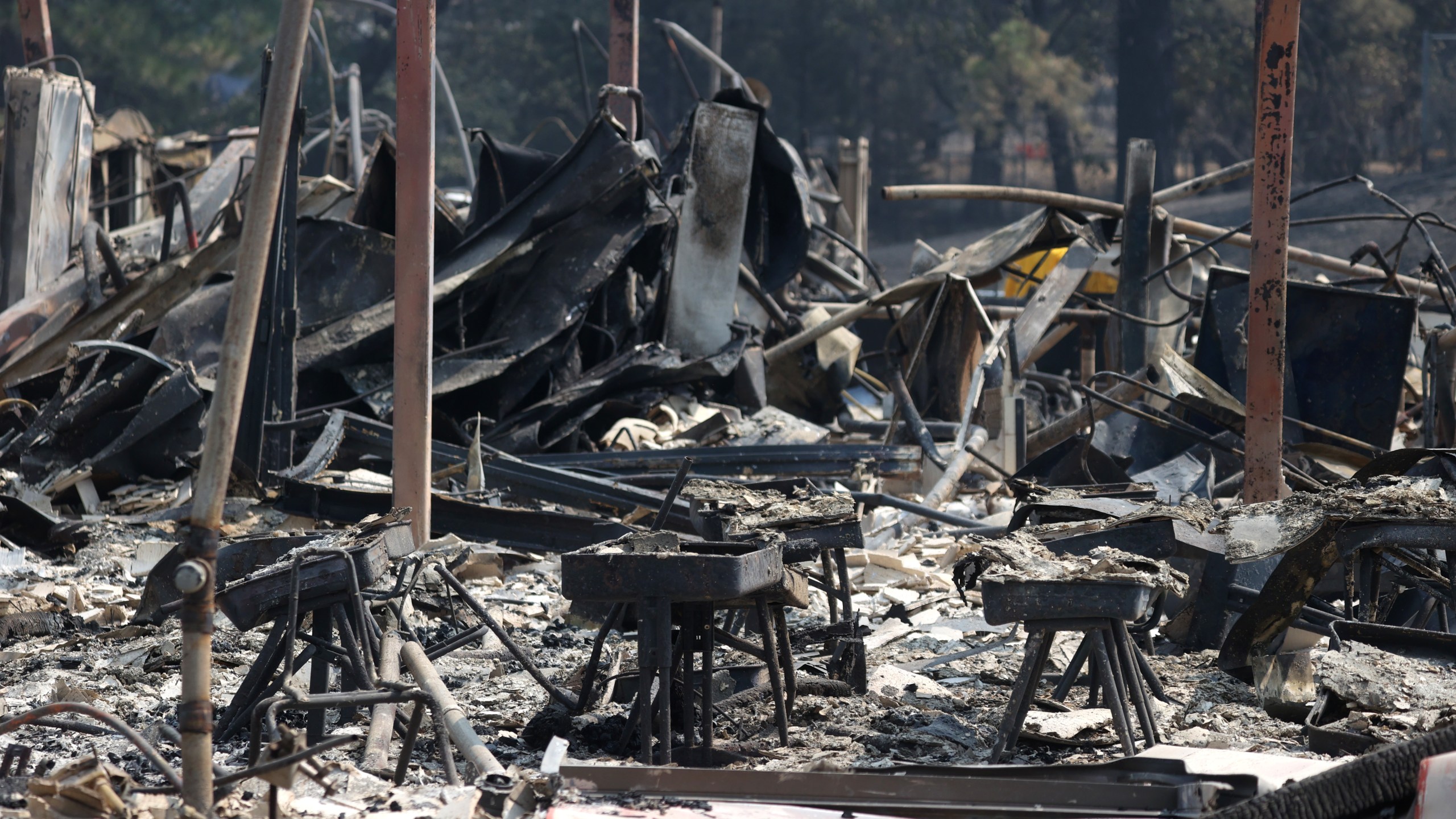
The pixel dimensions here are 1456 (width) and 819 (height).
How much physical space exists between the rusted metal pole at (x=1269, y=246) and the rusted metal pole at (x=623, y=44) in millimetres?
7485

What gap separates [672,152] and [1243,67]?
21.2 metres

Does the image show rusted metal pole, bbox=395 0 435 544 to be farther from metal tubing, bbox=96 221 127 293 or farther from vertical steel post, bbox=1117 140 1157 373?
vertical steel post, bbox=1117 140 1157 373

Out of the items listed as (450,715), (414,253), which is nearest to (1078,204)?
(414,253)

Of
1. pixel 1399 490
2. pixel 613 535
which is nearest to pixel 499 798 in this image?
pixel 1399 490

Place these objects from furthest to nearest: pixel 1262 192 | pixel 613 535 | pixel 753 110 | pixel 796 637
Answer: pixel 753 110 < pixel 613 535 < pixel 1262 192 < pixel 796 637

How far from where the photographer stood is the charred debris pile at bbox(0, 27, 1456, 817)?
4.02 m

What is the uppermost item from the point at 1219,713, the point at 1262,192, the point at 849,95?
the point at 849,95

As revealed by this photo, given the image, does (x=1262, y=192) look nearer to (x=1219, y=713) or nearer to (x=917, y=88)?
(x=1219, y=713)

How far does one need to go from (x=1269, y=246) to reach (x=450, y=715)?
4.37 metres

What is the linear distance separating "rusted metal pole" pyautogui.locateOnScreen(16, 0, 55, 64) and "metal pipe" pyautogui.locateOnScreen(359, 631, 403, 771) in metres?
10.4

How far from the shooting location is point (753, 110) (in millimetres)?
11484

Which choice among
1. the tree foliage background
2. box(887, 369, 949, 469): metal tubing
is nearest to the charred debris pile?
box(887, 369, 949, 469): metal tubing

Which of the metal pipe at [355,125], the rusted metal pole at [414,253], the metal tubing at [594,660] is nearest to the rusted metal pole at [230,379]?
the metal tubing at [594,660]

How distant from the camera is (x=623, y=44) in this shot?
1332cm
